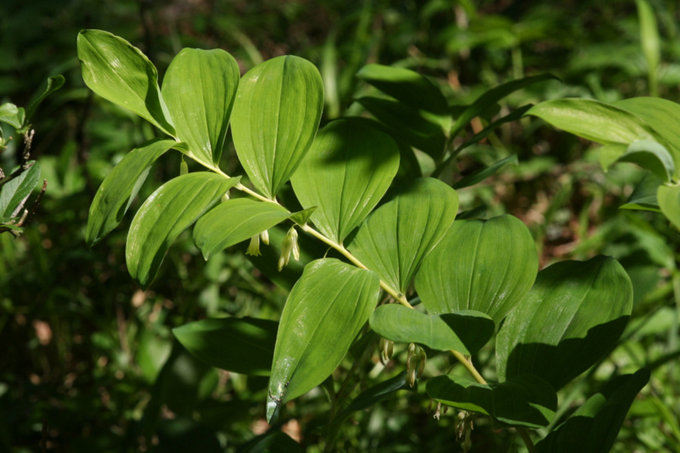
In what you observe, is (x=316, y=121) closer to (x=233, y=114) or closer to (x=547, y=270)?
(x=233, y=114)

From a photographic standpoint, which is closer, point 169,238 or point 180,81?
point 169,238

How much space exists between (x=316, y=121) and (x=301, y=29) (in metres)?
Answer: 3.05

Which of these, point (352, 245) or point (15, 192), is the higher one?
point (15, 192)

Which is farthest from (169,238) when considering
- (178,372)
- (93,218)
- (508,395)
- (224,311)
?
(224,311)

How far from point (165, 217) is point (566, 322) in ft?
1.35

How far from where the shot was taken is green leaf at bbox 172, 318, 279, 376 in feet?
2.08

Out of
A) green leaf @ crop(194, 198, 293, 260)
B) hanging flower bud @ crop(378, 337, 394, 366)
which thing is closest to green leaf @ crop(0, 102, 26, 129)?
green leaf @ crop(194, 198, 293, 260)

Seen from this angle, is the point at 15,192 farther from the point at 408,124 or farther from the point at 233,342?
the point at 408,124

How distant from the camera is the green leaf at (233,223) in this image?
42 centimetres

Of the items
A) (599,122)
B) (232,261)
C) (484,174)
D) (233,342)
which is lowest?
(232,261)

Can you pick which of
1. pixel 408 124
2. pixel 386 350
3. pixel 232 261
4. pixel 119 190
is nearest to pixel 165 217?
pixel 119 190

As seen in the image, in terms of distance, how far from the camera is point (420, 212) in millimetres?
549

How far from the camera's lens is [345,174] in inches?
22.7

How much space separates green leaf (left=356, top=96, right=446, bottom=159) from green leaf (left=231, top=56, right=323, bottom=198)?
189 millimetres
